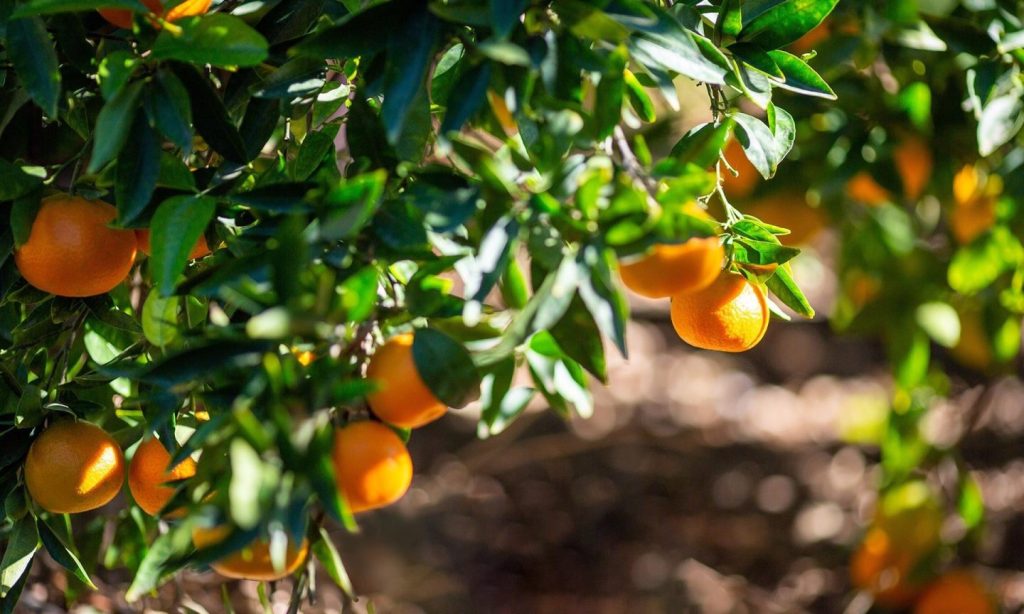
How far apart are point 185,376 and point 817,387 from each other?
7.17 feet

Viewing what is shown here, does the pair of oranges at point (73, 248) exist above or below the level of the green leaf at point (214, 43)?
below

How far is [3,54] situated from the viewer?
800mm

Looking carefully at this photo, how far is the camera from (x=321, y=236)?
572 millimetres

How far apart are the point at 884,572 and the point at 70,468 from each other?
4.87ft

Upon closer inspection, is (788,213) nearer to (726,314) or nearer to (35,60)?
(726,314)

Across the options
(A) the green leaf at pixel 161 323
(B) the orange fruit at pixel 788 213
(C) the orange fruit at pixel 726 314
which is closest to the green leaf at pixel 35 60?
(A) the green leaf at pixel 161 323

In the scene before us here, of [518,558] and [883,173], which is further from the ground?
[883,173]

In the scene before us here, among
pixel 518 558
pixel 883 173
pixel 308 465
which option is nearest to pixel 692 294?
pixel 308 465

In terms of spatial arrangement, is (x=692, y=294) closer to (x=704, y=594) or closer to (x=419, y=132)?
(x=419, y=132)

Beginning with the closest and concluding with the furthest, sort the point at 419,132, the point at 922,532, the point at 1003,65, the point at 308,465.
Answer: the point at 308,465 → the point at 419,132 → the point at 1003,65 → the point at 922,532

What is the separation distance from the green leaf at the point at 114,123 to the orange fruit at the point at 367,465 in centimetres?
23

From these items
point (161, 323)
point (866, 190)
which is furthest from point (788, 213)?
point (161, 323)

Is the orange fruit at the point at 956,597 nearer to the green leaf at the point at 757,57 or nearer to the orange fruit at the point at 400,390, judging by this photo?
the green leaf at the point at 757,57

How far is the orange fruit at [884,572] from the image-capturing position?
1.76 meters
